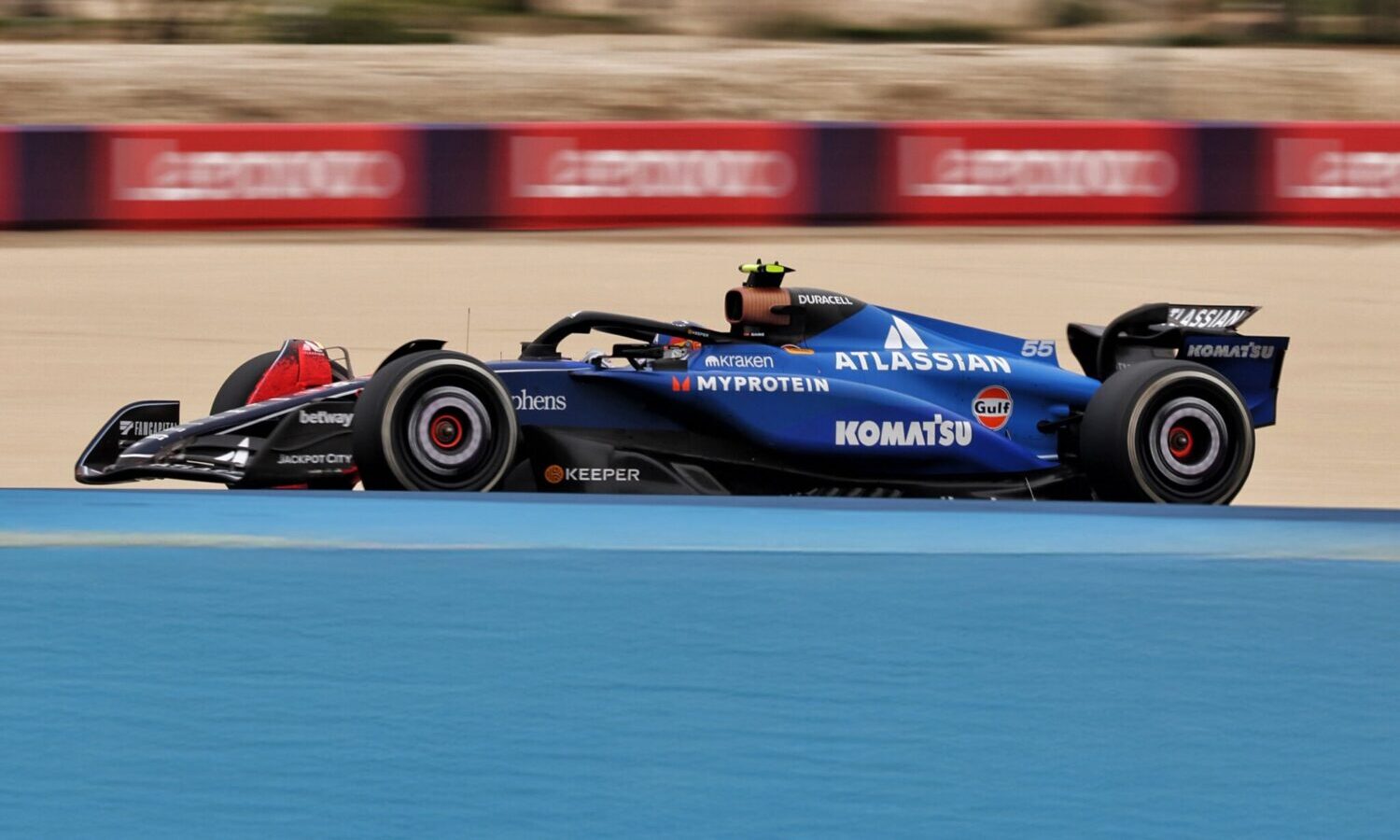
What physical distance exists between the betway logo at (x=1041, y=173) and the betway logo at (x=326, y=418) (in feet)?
27.2

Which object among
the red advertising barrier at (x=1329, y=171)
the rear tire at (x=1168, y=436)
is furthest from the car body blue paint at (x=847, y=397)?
the red advertising barrier at (x=1329, y=171)

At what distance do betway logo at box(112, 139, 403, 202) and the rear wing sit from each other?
24.7 feet

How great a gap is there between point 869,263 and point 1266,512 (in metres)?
7.20

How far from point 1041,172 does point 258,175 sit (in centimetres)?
570

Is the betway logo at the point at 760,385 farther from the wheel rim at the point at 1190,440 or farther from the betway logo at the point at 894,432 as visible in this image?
the wheel rim at the point at 1190,440

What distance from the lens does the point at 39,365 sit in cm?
1234

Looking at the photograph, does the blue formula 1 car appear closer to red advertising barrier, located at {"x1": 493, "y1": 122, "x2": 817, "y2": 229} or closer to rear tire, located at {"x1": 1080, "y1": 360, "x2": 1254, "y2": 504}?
rear tire, located at {"x1": 1080, "y1": 360, "x2": 1254, "y2": 504}

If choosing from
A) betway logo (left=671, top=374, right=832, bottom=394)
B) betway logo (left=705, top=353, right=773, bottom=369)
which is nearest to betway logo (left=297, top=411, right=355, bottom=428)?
betway logo (left=671, top=374, right=832, bottom=394)

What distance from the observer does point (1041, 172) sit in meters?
15.3

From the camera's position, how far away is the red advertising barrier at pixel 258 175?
14578mm

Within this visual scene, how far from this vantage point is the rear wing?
27.6 ft

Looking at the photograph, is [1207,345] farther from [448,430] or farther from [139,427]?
[139,427]

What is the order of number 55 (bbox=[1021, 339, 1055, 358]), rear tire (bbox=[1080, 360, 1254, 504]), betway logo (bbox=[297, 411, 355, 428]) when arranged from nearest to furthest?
betway logo (bbox=[297, 411, 355, 428]) < rear tire (bbox=[1080, 360, 1254, 504]) < number 55 (bbox=[1021, 339, 1055, 358])

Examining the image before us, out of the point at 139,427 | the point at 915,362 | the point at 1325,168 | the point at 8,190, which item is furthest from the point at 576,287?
the point at 915,362
